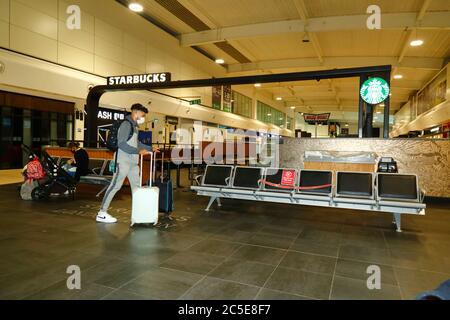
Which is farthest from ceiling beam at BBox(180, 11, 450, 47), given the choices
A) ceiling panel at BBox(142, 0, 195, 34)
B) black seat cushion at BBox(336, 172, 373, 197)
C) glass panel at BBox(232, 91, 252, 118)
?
glass panel at BBox(232, 91, 252, 118)

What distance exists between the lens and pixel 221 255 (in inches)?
141

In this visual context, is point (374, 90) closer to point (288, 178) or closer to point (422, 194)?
point (422, 194)

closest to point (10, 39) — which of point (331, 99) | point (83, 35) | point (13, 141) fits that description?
point (83, 35)

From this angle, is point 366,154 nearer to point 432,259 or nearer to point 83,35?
point 432,259

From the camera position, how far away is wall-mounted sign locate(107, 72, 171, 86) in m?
9.82

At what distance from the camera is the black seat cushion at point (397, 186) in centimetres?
487

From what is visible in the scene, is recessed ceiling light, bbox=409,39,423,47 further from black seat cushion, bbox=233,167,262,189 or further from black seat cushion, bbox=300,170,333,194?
black seat cushion, bbox=233,167,262,189

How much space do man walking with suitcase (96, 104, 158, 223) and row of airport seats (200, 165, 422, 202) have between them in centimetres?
164

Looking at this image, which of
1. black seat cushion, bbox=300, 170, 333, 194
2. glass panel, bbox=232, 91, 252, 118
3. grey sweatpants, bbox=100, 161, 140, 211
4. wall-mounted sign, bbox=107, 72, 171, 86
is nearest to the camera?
grey sweatpants, bbox=100, 161, 140, 211

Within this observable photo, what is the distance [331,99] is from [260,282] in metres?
31.0

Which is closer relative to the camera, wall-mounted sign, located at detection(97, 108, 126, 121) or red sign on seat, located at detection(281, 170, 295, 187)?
red sign on seat, located at detection(281, 170, 295, 187)

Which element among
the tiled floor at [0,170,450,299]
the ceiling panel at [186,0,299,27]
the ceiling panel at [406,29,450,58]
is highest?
the ceiling panel at [186,0,299,27]

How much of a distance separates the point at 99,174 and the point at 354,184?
6.28m

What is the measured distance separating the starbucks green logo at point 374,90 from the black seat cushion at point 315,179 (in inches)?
112
